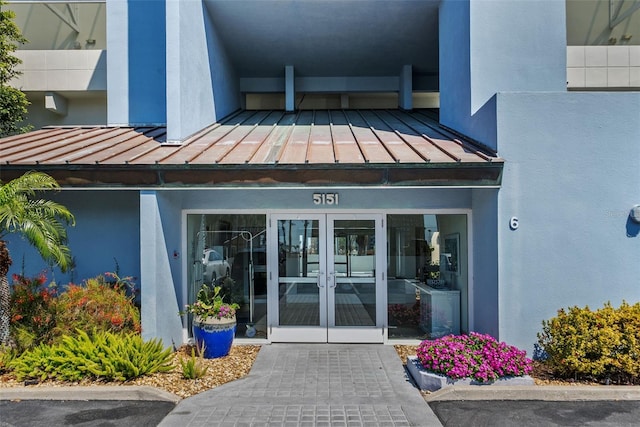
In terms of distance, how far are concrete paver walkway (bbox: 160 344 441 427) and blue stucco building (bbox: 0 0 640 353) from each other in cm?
118

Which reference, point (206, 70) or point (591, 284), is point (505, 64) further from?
point (206, 70)

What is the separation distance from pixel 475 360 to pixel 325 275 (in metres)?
3.37

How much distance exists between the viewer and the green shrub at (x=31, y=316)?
7141 mm

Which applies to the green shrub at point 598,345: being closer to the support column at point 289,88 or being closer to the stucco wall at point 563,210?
the stucco wall at point 563,210

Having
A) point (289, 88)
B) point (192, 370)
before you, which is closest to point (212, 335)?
point (192, 370)

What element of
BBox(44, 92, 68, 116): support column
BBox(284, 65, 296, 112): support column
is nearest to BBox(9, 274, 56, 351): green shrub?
BBox(44, 92, 68, 116): support column

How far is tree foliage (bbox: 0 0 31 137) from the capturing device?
11070mm

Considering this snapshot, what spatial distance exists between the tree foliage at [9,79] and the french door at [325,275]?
25.9 feet

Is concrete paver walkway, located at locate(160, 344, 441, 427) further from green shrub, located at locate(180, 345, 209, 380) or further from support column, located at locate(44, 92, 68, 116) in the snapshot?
support column, located at locate(44, 92, 68, 116)

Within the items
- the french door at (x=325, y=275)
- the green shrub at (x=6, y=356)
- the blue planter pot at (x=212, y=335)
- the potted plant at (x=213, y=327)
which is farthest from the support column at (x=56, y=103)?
the blue planter pot at (x=212, y=335)

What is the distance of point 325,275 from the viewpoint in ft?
29.2

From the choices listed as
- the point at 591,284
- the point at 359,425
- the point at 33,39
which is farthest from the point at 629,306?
the point at 33,39

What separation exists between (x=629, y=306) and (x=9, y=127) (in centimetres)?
1433

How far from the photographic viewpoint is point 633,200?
23.9 feet
